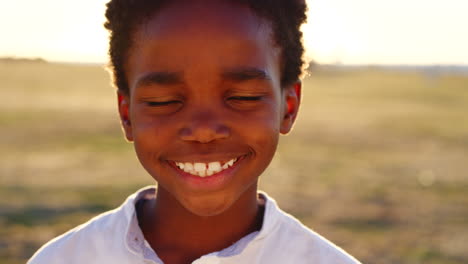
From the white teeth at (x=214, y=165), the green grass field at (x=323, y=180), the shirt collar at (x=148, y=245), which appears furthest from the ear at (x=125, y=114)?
the green grass field at (x=323, y=180)

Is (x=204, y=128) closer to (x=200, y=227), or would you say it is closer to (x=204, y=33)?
(x=204, y=33)

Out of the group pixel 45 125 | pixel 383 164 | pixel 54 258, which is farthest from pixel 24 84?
pixel 54 258

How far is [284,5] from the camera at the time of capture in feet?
7.74

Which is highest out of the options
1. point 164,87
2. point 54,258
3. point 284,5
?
point 284,5

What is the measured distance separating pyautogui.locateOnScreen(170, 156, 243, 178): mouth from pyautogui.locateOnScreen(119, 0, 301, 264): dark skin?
0.4 inches

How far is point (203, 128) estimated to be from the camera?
201cm

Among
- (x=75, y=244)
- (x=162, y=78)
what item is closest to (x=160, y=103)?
(x=162, y=78)

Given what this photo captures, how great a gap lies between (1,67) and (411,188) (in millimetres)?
32577

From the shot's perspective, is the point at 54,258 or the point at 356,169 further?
the point at 356,169

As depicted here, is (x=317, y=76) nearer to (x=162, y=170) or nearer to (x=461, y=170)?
(x=461, y=170)

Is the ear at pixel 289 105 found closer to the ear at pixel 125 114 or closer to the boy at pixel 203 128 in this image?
the boy at pixel 203 128

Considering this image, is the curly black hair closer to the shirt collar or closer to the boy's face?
the boy's face

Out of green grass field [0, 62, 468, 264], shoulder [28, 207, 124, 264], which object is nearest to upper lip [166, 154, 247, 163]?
shoulder [28, 207, 124, 264]

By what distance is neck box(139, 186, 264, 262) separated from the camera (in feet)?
7.63
